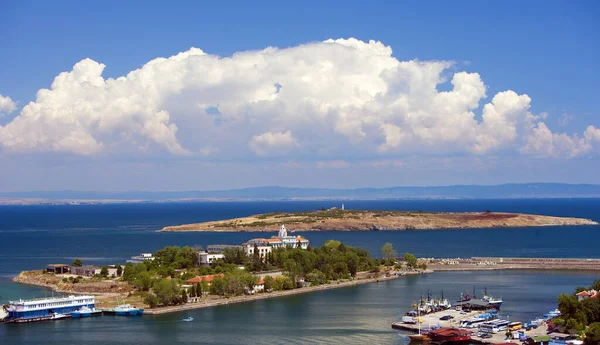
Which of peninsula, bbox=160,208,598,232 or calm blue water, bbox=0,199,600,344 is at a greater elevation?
peninsula, bbox=160,208,598,232

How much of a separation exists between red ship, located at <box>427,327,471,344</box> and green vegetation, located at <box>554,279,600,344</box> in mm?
5358

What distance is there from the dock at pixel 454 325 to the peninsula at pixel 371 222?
9114 cm

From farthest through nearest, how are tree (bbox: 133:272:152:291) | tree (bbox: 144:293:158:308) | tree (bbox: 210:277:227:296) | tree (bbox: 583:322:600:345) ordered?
tree (bbox: 133:272:152:291), tree (bbox: 210:277:227:296), tree (bbox: 144:293:158:308), tree (bbox: 583:322:600:345)

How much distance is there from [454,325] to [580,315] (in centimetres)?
787

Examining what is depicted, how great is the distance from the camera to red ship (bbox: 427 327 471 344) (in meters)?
39.5

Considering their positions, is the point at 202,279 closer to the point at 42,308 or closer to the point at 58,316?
the point at 58,316

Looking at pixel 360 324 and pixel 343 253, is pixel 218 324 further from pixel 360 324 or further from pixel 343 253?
pixel 343 253

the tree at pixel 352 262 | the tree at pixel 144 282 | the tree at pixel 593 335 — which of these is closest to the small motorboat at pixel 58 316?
the tree at pixel 144 282

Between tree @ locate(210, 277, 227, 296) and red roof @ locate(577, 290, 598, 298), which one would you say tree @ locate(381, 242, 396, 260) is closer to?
tree @ locate(210, 277, 227, 296)

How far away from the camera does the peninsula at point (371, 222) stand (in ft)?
475

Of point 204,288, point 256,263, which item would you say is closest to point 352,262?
point 256,263

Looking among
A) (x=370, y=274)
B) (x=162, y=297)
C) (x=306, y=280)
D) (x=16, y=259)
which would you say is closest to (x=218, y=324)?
(x=162, y=297)

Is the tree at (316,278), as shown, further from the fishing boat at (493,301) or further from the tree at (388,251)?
the tree at (388,251)

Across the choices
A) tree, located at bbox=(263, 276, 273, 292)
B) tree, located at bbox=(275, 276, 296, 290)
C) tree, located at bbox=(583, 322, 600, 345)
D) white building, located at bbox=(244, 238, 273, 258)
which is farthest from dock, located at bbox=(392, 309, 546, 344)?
white building, located at bbox=(244, 238, 273, 258)
